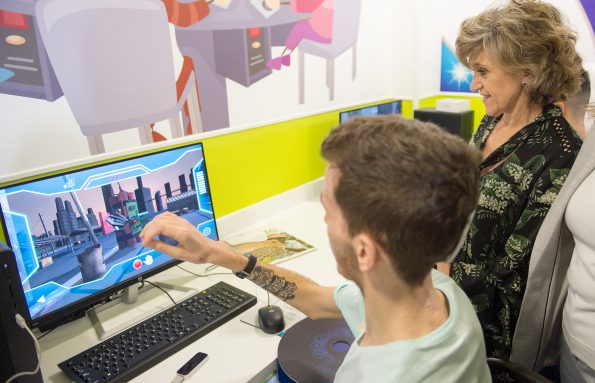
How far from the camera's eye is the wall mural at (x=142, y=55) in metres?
1.31

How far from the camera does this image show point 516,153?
4.40 feet

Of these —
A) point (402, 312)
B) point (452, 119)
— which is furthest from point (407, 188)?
point (452, 119)

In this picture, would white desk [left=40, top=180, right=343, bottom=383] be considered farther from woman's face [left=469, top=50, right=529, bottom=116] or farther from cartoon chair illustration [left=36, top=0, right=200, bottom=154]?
woman's face [left=469, top=50, right=529, bottom=116]

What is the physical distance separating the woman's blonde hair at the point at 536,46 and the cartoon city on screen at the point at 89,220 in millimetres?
1013

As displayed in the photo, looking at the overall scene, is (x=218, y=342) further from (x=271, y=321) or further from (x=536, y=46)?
(x=536, y=46)

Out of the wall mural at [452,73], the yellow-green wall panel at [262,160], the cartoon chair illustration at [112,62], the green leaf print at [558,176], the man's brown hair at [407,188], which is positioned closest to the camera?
the man's brown hair at [407,188]

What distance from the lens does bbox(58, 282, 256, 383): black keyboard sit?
3.68ft

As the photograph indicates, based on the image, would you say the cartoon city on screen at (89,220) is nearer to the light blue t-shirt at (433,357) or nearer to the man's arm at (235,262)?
the man's arm at (235,262)

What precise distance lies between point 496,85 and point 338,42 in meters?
1.21

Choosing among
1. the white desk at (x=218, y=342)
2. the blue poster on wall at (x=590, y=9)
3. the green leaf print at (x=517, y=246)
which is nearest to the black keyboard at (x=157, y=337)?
the white desk at (x=218, y=342)

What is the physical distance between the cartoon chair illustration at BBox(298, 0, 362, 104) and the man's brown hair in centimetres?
153

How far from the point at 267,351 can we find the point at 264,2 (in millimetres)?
1456

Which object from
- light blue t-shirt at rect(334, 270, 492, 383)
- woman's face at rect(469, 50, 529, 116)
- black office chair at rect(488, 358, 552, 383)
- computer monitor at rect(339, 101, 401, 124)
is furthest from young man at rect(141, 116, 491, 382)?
computer monitor at rect(339, 101, 401, 124)

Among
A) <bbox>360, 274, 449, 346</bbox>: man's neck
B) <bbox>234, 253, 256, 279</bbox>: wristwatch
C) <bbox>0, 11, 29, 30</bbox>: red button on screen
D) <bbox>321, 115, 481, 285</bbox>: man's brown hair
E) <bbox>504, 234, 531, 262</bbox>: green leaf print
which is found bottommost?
<bbox>504, 234, 531, 262</bbox>: green leaf print
